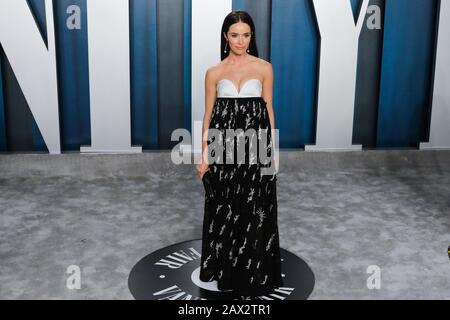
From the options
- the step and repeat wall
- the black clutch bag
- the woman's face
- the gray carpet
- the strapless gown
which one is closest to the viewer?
the woman's face

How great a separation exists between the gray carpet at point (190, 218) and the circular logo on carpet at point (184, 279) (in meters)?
0.07

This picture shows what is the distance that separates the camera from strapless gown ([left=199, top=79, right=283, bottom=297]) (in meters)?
3.05

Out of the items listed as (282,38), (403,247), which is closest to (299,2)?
(282,38)

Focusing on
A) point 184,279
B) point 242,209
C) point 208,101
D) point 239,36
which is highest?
point 239,36

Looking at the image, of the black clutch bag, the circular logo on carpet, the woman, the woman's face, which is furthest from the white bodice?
the circular logo on carpet

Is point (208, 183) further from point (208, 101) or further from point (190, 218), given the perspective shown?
point (190, 218)

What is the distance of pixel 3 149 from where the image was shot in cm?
554

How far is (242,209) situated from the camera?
3148 millimetres

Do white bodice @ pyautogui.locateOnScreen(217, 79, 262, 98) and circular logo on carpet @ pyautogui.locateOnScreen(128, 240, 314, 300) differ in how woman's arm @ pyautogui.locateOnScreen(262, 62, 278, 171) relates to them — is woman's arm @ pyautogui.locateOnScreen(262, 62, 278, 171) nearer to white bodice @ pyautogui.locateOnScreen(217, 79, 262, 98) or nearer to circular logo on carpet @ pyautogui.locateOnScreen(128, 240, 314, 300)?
white bodice @ pyautogui.locateOnScreen(217, 79, 262, 98)

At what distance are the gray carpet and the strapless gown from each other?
1.22ft

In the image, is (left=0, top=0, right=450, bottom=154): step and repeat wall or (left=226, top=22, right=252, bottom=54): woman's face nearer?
(left=226, top=22, right=252, bottom=54): woman's face

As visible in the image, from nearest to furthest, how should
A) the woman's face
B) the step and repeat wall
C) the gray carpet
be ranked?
the woman's face, the gray carpet, the step and repeat wall

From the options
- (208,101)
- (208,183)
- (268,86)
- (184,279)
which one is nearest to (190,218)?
(184,279)

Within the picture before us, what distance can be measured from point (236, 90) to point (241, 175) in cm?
45
